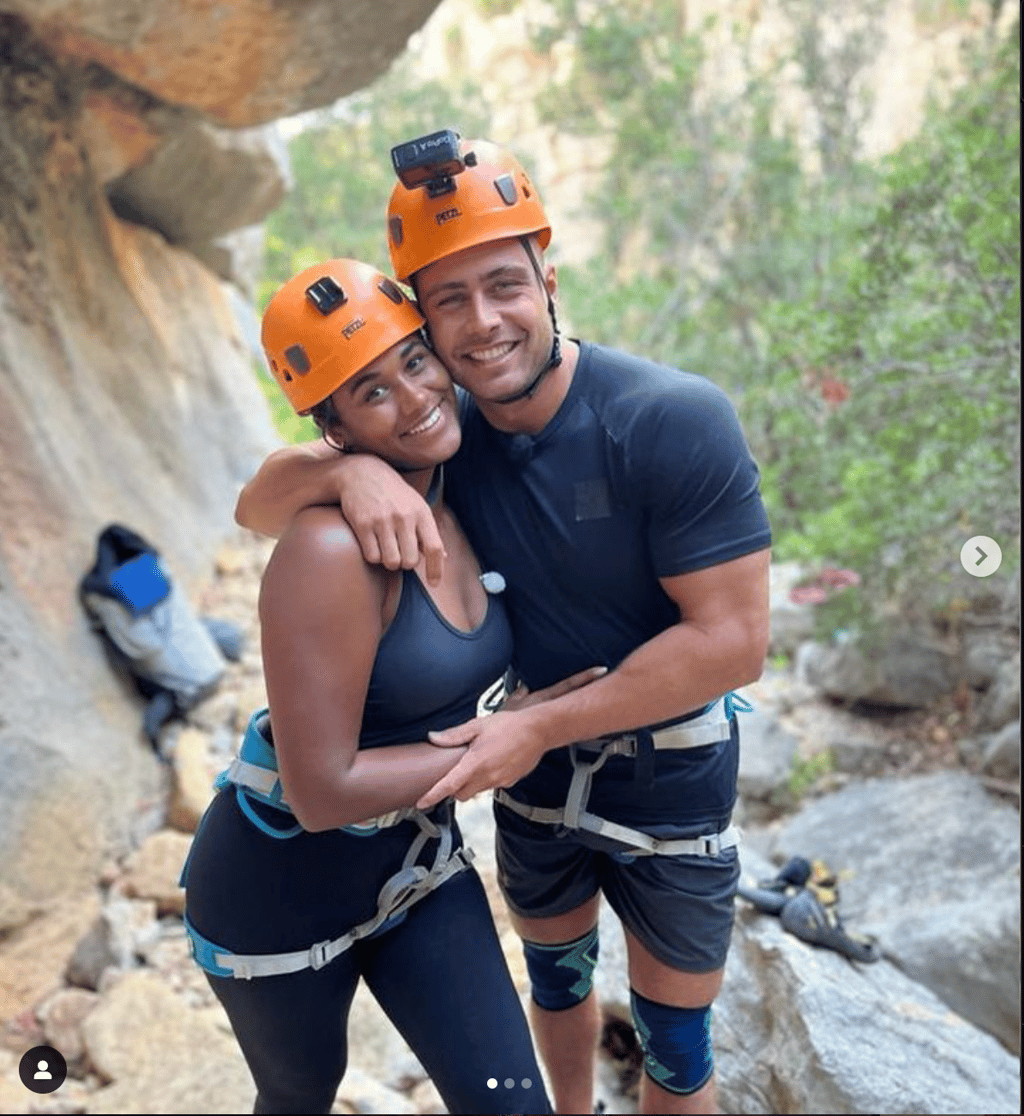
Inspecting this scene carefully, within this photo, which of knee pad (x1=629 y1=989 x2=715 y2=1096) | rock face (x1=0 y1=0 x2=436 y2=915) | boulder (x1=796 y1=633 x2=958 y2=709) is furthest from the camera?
boulder (x1=796 y1=633 x2=958 y2=709)

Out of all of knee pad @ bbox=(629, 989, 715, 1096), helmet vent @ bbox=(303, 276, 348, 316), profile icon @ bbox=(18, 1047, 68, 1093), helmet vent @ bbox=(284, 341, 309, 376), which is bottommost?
knee pad @ bbox=(629, 989, 715, 1096)

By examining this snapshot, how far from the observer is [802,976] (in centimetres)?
283

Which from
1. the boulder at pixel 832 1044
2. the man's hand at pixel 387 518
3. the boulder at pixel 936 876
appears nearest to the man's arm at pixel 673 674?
the man's hand at pixel 387 518

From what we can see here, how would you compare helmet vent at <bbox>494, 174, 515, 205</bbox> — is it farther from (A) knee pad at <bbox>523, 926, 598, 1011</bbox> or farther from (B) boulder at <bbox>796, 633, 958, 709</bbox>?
(B) boulder at <bbox>796, 633, 958, 709</bbox>

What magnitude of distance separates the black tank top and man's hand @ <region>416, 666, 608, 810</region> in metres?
0.04

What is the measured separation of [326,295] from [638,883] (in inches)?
52.5

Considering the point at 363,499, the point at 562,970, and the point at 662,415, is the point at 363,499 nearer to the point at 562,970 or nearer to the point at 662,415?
the point at 662,415

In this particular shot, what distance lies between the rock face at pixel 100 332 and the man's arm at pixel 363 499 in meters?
2.55

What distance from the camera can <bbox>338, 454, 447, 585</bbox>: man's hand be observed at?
5.02ft

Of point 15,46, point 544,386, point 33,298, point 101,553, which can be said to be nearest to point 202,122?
point 15,46

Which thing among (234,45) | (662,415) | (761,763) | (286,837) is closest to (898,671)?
(761,763)

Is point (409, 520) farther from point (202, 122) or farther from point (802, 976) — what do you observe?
point (202, 122)

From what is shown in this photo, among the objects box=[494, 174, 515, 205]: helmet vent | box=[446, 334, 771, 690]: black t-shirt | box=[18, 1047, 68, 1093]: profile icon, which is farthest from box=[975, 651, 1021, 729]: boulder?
box=[18, 1047, 68, 1093]: profile icon

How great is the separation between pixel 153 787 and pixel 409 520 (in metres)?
3.50
